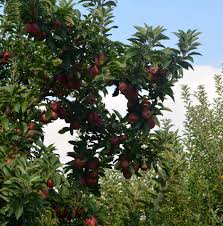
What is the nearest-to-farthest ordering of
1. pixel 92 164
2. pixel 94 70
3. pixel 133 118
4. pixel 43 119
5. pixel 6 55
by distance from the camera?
pixel 133 118 < pixel 94 70 < pixel 92 164 < pixel 43 119 < pixel 6 55

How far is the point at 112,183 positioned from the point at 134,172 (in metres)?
4.90

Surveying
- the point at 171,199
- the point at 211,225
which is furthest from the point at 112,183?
the point at 211,225

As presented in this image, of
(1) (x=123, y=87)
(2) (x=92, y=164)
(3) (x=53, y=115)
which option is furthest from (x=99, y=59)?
(2) (x=92, y=164)

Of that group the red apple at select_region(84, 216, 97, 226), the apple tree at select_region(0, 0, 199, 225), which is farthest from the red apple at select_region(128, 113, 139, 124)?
the red apple at select_region(84, 216, 97, 226)

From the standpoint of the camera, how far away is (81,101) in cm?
590

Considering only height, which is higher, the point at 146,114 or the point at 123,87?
the point at 123,87

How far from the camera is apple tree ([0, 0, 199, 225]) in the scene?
506 centimetres

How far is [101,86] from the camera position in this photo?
18.5 feet

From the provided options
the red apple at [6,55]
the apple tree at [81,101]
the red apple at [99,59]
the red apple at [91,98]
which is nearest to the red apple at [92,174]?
the apple tree at [81,101]

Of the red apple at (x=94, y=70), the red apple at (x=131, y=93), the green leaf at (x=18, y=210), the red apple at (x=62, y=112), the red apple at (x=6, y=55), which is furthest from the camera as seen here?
the red apple at (x=6, y=55)

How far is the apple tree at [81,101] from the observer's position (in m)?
5.06

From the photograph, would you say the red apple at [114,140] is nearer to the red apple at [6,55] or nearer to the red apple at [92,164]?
the red apple at [92,164]

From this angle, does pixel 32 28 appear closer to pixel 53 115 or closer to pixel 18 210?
pixel 53 115

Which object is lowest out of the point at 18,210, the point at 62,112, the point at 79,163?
the point at 18,210
